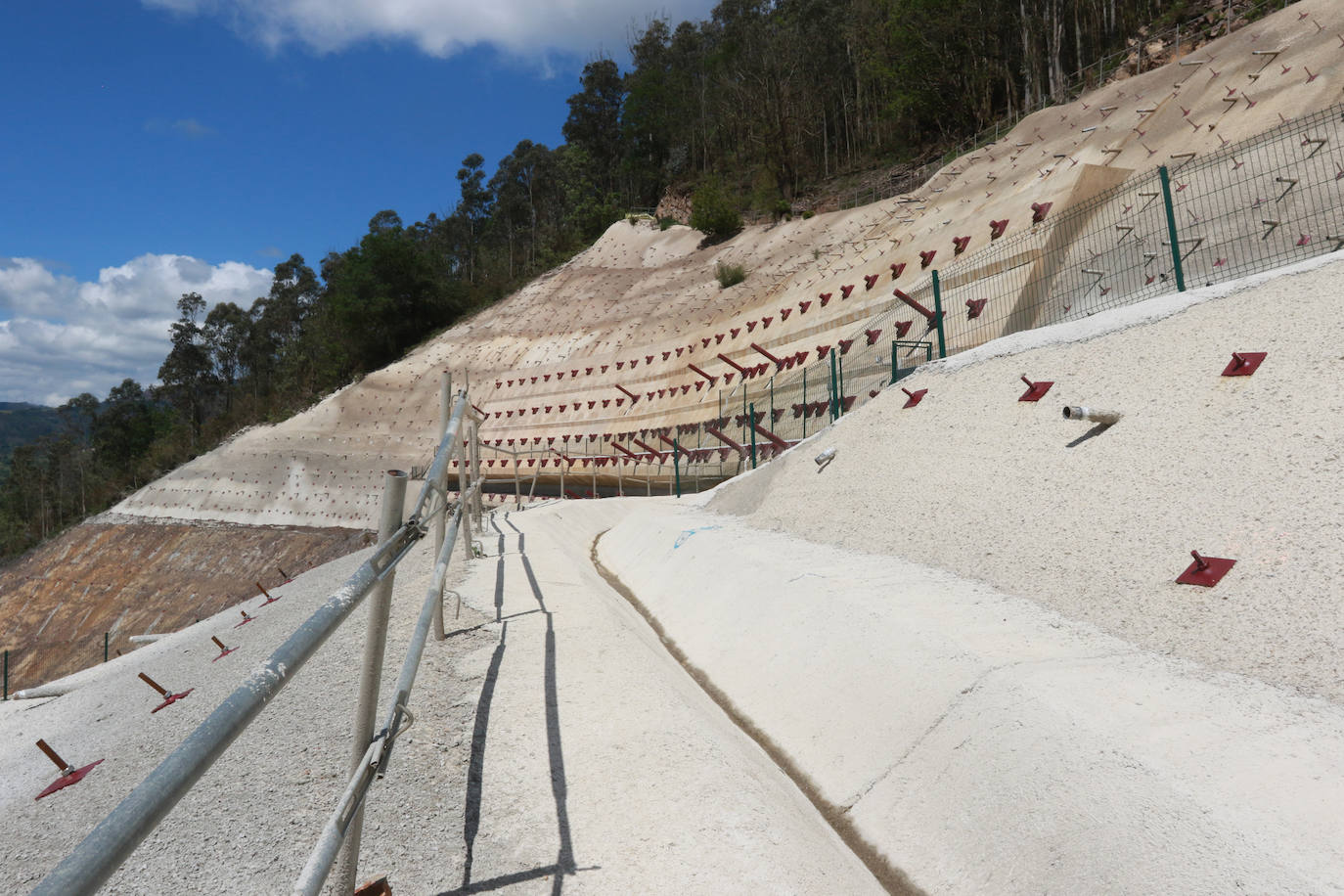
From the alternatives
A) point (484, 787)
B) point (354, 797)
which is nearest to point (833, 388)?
point (484, 787)

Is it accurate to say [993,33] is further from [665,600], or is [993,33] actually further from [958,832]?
[958,832]

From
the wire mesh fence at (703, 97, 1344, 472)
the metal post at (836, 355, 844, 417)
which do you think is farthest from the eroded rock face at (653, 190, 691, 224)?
the wire mesh fence at (703, 97, 1344, 472)

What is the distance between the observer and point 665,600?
8.58 metres

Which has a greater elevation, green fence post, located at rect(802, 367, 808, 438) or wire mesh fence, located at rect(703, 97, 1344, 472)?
wire mesh fence, located at rect(703, 97, 1344, 472)

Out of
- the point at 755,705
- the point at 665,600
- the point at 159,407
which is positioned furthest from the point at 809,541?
the point at 159,407

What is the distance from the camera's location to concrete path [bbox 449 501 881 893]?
3020mm

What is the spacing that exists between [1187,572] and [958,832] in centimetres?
241

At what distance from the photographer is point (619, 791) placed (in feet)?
11.9

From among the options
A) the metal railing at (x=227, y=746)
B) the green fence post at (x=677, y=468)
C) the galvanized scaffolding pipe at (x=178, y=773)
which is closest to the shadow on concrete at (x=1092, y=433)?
the metal railing at (x=227, y=746)

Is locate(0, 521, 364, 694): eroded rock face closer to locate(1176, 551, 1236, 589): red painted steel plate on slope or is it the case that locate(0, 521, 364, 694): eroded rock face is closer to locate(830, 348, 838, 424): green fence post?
locate(830, 348, 838, 424): green fence post

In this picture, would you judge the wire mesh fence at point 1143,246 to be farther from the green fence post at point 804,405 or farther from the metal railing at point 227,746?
the metal railing at point 227,746

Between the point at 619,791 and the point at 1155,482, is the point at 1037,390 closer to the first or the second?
the point at 1155,482

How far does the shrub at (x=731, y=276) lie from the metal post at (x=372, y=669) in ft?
118

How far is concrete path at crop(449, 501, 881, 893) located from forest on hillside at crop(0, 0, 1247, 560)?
31.6 meters
